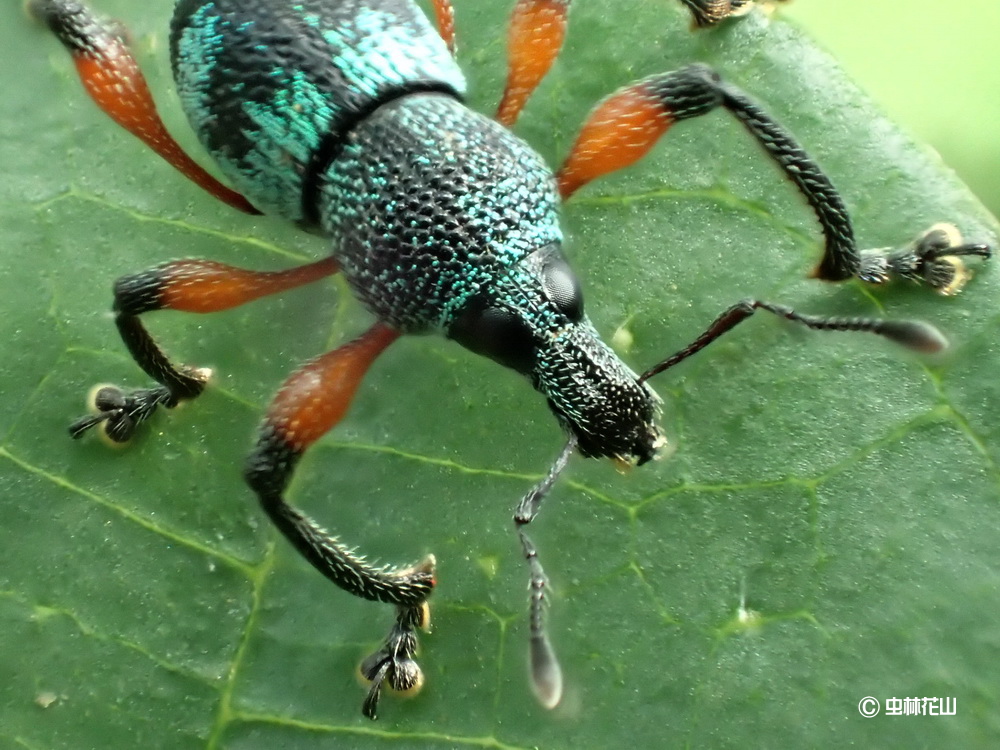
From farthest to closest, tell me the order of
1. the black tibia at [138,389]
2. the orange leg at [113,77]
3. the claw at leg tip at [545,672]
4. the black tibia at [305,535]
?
the orange leg at [113,77] < the black tibia at [138,389] < the black tibia at [305,535] < the claw at leg tip at [545,672]


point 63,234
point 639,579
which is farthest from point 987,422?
point 63,234

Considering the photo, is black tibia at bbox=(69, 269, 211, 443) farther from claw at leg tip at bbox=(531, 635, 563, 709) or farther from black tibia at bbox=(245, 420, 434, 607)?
claw at leg tip at bbox=(531, 635, 563, 709)

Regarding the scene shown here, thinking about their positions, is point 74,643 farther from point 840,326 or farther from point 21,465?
point 840,326

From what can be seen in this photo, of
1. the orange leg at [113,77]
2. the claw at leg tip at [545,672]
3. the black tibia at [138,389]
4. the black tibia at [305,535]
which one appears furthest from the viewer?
the orange leg at [113,77]

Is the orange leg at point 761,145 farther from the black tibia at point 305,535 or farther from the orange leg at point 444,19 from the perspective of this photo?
the black tibia at point 305,535

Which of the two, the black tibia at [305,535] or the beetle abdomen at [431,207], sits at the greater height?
the beetle abdomen at [431,207]

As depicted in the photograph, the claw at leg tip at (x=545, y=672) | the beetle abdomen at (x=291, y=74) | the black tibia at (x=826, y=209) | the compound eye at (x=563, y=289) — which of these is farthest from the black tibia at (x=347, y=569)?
the black tibia at (x=826, y=209)

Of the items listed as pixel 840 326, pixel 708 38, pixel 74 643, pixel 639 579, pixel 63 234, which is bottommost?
pixel 74 643
